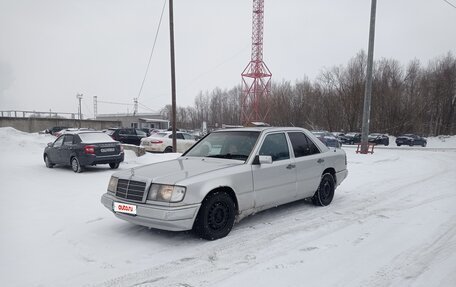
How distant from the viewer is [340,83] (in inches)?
2267

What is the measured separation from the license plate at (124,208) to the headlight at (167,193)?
0.99 ft

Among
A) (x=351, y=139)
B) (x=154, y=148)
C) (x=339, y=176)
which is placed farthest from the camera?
(x=351, y=139)

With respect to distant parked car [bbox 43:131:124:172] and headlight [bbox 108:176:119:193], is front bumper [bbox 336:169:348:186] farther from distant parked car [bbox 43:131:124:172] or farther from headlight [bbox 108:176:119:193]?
distant parked car [bbox 43:131:124:172]

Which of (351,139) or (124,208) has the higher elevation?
(124,208)

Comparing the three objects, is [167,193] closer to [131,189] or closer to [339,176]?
[131,189]

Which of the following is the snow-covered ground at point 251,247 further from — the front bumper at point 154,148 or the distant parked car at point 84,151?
the front bumper at point 154,148

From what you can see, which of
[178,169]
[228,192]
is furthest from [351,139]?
[178,169]

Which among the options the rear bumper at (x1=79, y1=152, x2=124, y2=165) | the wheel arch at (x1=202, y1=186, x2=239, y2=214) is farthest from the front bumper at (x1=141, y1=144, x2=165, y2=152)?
the wheel arch at (x1=202, y1=186, x2=239, y2=214)

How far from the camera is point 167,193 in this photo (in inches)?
174

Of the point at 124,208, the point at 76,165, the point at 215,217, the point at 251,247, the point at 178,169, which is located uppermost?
the point at 178,169

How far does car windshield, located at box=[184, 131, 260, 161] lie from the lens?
5.53m

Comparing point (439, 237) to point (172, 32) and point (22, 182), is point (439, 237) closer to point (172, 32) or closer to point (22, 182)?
point (22, 182)

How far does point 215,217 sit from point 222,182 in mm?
502

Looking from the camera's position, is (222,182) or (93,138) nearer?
(222,182)
